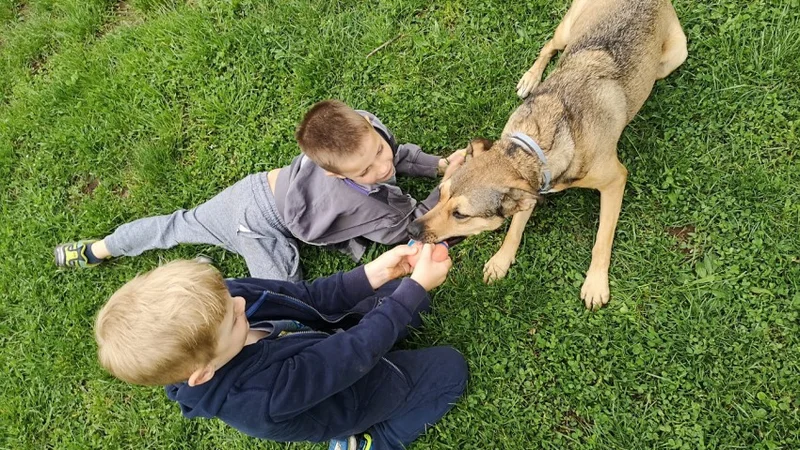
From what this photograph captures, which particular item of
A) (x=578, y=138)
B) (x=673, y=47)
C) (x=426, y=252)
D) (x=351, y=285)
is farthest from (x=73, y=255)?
(x=673, y=47)

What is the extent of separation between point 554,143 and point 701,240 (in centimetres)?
143

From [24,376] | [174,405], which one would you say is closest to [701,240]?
[174,405]

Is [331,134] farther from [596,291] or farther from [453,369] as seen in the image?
[596,291]

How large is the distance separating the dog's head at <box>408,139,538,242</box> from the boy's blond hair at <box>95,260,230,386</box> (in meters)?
1.62

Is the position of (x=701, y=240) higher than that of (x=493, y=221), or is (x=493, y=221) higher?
(x=493, y=221)

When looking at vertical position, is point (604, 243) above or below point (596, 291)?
above

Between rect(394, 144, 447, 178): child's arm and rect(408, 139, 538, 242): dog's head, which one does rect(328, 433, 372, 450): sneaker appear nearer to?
rect(408, 139, 538, 242): dog's head

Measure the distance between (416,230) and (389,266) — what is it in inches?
12.4

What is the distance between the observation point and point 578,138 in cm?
369

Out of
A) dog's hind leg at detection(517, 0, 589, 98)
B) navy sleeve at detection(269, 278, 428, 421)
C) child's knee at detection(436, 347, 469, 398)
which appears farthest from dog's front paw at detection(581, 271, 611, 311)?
dog's hind leg at detection(517, 0, 589, 98)

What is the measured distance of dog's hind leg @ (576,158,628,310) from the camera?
13.0ft

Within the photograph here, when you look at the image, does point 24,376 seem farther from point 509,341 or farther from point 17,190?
point 509,341

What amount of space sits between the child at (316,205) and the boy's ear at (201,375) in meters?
1.58

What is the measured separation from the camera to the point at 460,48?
196 inches
